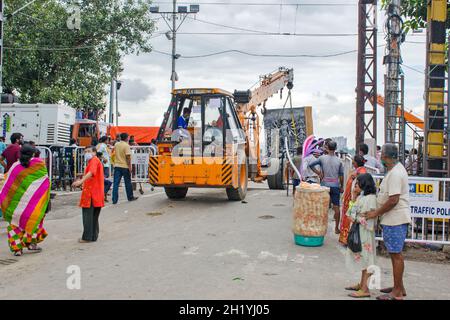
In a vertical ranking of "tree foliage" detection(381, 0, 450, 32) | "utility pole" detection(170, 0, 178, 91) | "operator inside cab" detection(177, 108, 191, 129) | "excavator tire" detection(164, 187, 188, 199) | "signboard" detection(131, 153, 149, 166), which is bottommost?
"excavator tire" detection(164, 187, 188, 199)

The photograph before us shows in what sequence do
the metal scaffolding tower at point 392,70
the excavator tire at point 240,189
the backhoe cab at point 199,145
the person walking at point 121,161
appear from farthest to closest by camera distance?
the metal scaffolding tower at point 392,70 < the excavator tire at point 240,189 < the person walking at point 121,161 < the backhoe cab at point 199,145

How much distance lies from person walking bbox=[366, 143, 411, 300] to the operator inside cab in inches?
321

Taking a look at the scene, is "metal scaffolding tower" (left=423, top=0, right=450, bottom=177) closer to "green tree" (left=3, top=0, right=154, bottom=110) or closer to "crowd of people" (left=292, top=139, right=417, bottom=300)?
"crowd of people" (left=292, top=139, right=417, bottom=300)

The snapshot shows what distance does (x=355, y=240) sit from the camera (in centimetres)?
573

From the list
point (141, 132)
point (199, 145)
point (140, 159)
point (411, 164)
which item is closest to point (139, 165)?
point (140, 159)

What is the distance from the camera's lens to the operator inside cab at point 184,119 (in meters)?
13.2

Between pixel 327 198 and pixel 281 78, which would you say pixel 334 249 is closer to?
pixel 327 198

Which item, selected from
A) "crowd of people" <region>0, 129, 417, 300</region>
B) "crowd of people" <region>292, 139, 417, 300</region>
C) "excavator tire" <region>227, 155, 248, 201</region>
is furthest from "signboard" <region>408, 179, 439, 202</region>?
"excavator tire" <region>227, 155, 248, 201</region>

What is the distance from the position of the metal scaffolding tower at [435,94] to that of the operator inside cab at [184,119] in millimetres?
6182

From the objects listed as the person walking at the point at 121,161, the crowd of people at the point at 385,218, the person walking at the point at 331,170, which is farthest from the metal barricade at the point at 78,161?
the crowd of people at the point at 385,218

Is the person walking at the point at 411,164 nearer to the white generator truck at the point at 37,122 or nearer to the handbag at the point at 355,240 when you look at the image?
the handbag at the point at 355,240

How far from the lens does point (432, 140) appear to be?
973cm

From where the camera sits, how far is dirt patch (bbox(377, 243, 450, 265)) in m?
7.95
